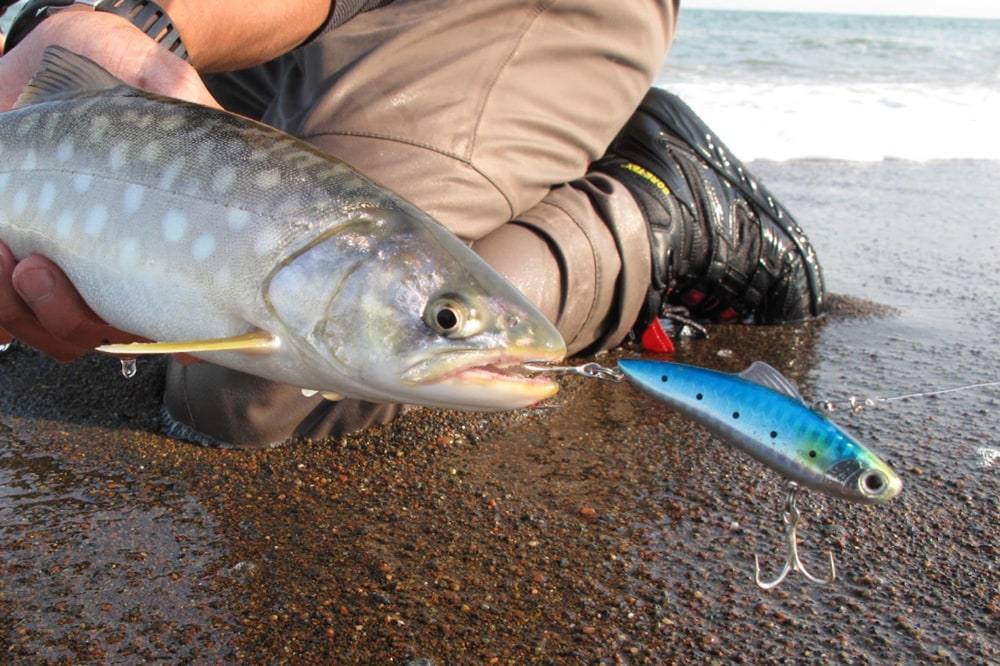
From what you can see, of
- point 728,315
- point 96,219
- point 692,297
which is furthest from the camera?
point 728,315

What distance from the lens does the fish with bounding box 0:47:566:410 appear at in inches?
63.8

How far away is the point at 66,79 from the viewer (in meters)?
2.07

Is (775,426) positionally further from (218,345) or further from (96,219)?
(96,219)

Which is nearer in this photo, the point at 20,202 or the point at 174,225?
the point at 174,225

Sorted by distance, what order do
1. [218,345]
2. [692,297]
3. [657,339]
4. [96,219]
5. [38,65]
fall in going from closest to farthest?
[218,345] → [96,219] → [38,65] → [657,339] → [692,297]

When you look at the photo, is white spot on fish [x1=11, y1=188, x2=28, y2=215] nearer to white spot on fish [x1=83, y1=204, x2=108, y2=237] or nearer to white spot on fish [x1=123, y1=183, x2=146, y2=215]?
white spot on fish [x1=83, y1=204, x2=108, y2=237]

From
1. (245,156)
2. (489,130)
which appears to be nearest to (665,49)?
(489,130)

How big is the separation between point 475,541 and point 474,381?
816mm

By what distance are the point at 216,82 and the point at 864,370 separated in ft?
9.47

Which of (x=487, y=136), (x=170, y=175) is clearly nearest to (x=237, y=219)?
(x=170, y=175)

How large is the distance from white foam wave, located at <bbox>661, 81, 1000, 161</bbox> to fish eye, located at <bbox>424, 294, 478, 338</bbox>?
822 centimetres

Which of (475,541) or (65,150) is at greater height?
(65,150)

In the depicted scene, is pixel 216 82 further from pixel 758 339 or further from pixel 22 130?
pixel 758 339

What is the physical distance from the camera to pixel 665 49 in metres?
3.87
